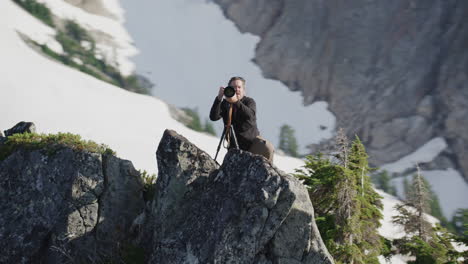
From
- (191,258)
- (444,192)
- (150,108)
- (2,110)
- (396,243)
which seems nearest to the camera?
(191,258)

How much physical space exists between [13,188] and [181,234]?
181 inches

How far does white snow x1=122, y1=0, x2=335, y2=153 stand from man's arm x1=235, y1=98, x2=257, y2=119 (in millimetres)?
68165

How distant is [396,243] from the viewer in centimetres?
1263

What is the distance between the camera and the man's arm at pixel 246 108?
22.0 ft

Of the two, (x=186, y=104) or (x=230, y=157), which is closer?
(x=230, y=157)

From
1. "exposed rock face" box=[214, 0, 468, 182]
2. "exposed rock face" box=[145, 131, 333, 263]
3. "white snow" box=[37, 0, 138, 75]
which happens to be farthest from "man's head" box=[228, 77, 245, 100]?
"white snow" box=[37, 0, 138, 75]

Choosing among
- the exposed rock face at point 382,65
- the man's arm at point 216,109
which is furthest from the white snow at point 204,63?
the man's arm at point 216,109

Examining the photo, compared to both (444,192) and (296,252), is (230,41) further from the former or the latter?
(296,252)

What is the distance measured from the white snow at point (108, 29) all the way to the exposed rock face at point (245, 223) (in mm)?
78036

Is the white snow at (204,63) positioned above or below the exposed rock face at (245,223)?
above

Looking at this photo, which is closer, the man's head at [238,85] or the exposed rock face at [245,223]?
the exposed rock face at [245,223]

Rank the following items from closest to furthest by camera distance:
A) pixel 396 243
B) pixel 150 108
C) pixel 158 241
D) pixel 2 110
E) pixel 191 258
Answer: pixel 191 258
pixel 158 241
pixel 396 243
pixel 2 110
pixel 150 108

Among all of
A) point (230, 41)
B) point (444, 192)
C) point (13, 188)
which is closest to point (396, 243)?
point (13, 188)

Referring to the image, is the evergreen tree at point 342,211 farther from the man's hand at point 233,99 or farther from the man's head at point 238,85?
the man's hand at point 233,99
